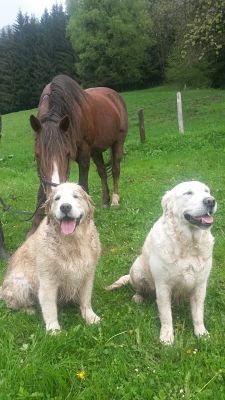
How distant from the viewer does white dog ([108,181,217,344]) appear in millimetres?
3631

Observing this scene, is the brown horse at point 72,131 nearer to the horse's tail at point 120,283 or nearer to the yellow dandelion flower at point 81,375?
the horse's tail at point 120,283

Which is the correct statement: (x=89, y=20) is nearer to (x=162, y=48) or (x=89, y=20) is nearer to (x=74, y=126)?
(x=162, y=48)

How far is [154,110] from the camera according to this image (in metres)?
27.5

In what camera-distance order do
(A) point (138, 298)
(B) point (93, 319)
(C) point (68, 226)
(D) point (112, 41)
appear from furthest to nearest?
1. (D) point (112, 41)
2. (A) point (138, 298)
3. (B) point (93, 319)
4. (C) point (68, 226)

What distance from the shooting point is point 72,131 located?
6.54 meters

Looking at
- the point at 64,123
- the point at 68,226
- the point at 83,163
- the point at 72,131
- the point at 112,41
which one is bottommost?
the point at 83,163

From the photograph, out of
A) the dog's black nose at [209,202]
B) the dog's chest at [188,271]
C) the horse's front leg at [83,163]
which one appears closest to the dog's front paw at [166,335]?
the dog's chest at [188,271]

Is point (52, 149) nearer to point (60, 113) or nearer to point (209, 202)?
point (60, 113)

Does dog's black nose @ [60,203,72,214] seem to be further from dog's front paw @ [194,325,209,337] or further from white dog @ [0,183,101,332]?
dog's front paw @ [194,325,209,337]

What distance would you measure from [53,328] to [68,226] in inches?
32.9

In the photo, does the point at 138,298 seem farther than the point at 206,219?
Yes

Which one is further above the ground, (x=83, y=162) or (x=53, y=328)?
(x=83, y=162)

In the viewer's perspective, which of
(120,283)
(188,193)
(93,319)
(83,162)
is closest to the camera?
(188,193)

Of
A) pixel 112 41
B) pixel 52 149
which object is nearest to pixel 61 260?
pixel 52 149
